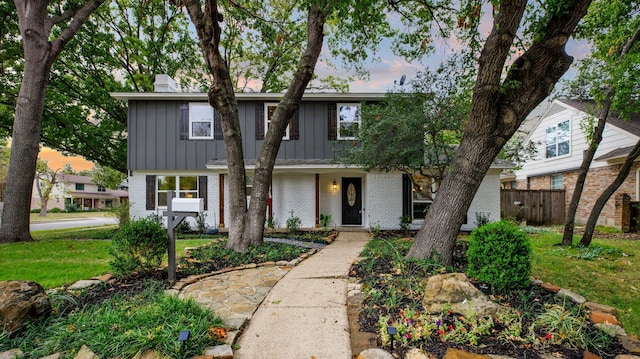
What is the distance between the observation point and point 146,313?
270cm

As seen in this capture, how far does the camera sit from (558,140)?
1445 cm

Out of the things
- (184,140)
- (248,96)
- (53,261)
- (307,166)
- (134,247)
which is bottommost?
(53,261)

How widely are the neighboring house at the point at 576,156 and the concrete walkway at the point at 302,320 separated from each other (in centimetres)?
1134

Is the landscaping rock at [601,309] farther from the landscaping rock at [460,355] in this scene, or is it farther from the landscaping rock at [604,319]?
the landscaping rock at [460,355]

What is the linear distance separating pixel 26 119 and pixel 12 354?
8324 millimetres

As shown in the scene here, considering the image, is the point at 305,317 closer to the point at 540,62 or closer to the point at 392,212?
the point at 540,62

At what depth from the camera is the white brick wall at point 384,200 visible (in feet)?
→ 35.2

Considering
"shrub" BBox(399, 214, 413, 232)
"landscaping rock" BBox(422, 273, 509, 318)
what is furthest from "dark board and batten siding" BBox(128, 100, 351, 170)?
"landscaping rock" BBox(422, 273, 509, 318)

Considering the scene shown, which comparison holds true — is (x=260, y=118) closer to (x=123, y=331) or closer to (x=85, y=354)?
(x=123, y=331)

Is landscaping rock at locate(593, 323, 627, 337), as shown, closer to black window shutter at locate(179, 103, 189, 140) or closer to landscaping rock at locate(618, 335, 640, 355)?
landscaping rock at locate(618, 335, 640, 355)

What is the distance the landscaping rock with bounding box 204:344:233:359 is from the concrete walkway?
10cm

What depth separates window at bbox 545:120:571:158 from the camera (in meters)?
14.0

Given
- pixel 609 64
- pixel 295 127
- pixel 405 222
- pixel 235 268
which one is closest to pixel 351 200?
pixel 405 222

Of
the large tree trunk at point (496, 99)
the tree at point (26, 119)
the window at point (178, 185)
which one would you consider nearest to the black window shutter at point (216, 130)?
the window at point (178, 185)
